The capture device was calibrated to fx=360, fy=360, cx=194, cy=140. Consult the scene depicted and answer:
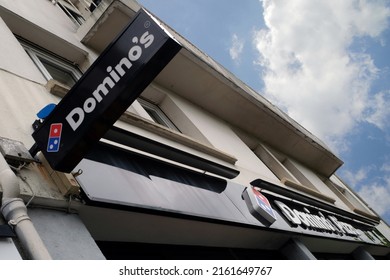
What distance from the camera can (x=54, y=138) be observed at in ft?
10.3

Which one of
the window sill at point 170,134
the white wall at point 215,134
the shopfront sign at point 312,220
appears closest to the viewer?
the window sill at point 170,134

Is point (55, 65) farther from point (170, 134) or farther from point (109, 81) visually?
point (109, 81)

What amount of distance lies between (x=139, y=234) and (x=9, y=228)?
5.81 ft

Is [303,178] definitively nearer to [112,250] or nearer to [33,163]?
[112,250]

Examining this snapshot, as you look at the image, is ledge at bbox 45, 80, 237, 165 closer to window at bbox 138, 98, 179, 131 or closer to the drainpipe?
window at bbox 138, 98, 179, 131

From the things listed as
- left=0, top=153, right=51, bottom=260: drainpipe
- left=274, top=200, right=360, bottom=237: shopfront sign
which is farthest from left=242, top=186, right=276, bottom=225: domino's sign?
left=0, top=153, right=51, bottom=260: drainpipe

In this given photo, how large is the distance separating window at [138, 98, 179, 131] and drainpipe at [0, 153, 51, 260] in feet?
17.4

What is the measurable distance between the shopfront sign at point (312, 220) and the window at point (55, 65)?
4.69m

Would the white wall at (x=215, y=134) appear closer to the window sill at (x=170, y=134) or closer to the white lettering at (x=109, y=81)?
the window sill at (x=170, y=134)

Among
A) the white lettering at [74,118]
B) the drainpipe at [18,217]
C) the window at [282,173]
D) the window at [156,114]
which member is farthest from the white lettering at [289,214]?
the drainpipe at [18,217]

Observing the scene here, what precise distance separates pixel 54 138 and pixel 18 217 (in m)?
0.82

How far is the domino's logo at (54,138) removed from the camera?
3.09 meters

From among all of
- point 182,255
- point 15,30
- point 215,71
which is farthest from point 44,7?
point 182,255

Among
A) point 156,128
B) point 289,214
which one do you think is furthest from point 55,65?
point 289,214
